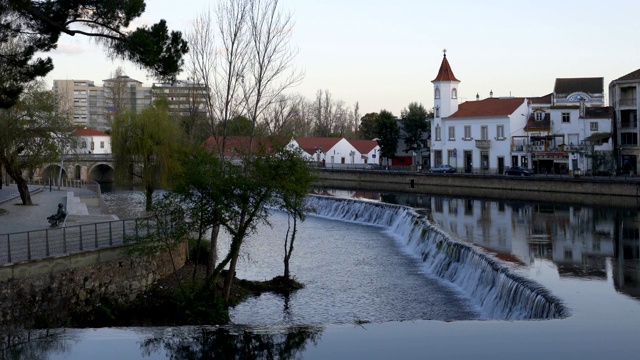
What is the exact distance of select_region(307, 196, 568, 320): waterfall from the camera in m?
17.8

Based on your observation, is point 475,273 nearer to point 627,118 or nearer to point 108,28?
point 108,28

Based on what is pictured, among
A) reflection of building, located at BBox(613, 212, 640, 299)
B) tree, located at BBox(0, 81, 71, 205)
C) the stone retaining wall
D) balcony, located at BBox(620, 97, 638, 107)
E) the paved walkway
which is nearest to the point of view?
the stone retaining wall

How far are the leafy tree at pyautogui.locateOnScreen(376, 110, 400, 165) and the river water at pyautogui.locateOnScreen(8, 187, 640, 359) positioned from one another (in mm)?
49044

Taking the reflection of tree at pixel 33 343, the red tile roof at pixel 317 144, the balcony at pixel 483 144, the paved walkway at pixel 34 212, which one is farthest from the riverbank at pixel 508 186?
the reflection of tree at pixel 33 343

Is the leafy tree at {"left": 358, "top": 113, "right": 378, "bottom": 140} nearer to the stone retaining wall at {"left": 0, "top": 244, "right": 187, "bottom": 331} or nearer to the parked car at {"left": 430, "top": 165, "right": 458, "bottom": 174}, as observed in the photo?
the parked car at {"left": 430, "top": 165, "right": 458, "bottom": 174}

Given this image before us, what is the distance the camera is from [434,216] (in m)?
39.4

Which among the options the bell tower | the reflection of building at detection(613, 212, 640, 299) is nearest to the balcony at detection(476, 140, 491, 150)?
the bell tower

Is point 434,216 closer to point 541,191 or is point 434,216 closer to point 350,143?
point 541,191

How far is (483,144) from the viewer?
70125 mm

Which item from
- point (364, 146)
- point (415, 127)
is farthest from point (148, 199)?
point (364, 146)

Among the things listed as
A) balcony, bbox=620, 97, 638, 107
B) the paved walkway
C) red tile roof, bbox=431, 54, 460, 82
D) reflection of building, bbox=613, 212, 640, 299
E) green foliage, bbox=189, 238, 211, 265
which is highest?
red tile roof, bbox=431, 54, 460, 82

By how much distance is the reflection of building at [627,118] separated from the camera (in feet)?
196

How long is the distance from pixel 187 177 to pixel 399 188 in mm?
49300

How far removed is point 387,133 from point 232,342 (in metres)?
73.0
